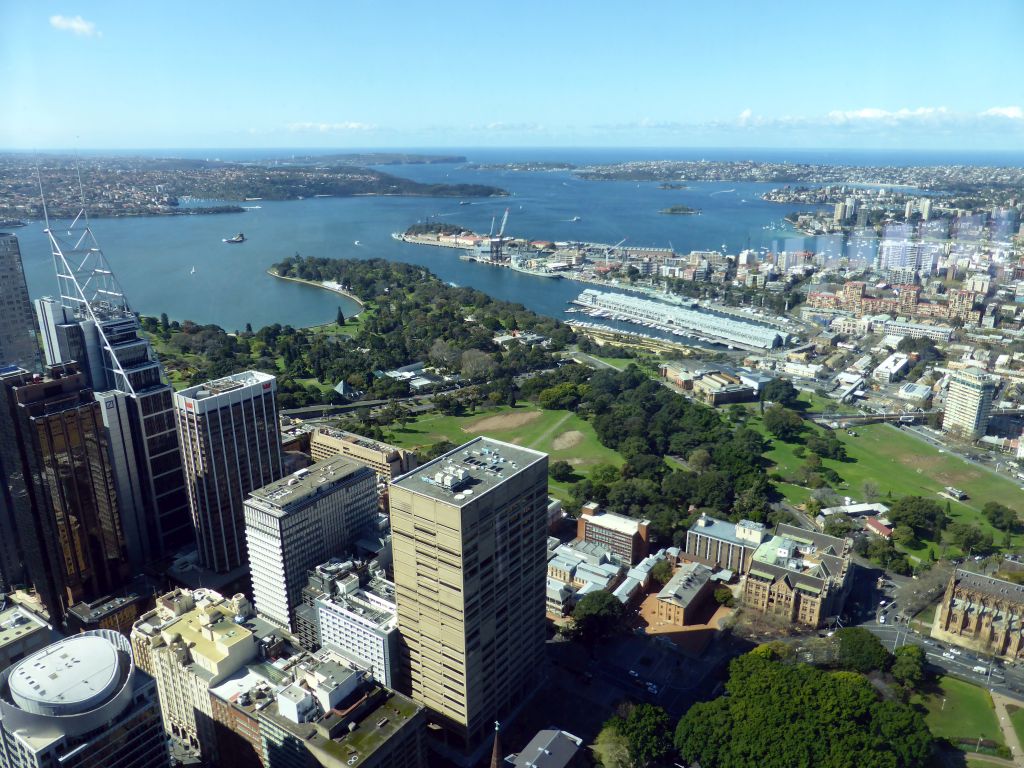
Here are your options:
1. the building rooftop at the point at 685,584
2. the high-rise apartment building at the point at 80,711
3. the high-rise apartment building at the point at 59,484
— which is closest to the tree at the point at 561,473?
the building rooftop at the point at 685,584

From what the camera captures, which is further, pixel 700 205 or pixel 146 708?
pixel 700 205

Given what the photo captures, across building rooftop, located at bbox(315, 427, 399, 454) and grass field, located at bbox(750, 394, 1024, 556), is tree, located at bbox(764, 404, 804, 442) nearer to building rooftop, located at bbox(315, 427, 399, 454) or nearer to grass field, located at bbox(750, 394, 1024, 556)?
grass field, located at bbox(750, 394, 1024, 556)

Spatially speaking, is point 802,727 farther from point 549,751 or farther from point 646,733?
point 549,751

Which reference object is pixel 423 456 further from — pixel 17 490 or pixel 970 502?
pixel 970 502

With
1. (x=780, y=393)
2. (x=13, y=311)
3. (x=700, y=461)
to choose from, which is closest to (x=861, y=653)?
(x=700, y=461)

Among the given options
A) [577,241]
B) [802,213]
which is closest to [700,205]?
[802,213]

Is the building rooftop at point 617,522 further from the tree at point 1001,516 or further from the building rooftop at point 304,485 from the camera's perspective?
the tree at point 1001,516
